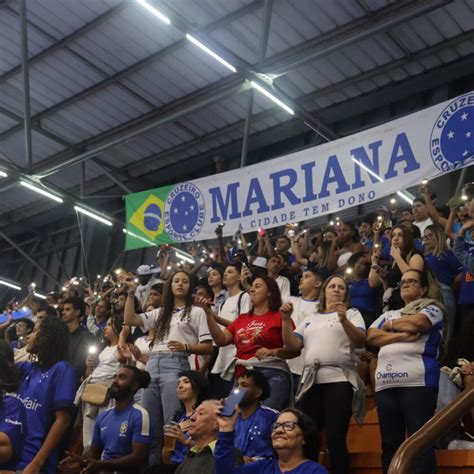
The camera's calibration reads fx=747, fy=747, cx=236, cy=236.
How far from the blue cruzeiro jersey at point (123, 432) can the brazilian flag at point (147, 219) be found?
4.03 metres

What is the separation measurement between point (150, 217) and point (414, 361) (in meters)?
5.66

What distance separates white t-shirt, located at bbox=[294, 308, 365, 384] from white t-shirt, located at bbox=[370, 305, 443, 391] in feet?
0.99

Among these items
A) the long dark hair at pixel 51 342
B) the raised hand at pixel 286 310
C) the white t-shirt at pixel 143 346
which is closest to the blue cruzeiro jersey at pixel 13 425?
the long dark hair at pixel 51 342

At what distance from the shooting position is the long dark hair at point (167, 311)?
218 inches

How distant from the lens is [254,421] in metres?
4.43

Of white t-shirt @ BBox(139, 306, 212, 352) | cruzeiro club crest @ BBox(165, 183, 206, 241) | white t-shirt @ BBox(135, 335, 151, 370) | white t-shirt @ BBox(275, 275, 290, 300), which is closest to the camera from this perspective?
white t-shirt @ BBox(139, 306, 212, 352)

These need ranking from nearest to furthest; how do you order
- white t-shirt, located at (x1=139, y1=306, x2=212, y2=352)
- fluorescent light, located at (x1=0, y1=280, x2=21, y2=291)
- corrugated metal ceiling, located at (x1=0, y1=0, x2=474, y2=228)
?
white t-shirt, located at (x1=139, y1=306, x2=212, y2=352)
corrugated metal ceiling, located at (x1=0, y1=0, x2=474, y2=228)
fluorescent light, located at (x1=0, y1=280, x2=21, y2=291)

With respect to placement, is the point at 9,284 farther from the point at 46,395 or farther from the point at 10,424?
the point at 10,424

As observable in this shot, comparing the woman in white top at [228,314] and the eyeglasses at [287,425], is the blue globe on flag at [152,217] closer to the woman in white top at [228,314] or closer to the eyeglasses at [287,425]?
the woman in white top at [228,314]

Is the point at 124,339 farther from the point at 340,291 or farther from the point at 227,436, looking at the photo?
the point at 227,436

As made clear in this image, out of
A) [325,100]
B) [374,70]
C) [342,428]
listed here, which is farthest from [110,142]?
[342,428]

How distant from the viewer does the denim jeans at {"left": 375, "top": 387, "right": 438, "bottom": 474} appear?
4.11 meters

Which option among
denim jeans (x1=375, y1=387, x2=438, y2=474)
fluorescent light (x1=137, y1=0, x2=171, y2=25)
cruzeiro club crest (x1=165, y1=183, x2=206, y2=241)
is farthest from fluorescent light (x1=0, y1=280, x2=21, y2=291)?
denim jeans (x1=375, y1=387, x2=438, y2=474)

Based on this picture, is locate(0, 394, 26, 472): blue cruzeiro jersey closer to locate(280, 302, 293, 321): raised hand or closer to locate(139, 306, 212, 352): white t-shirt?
locate(280, 302, 293, 321): raised hand
